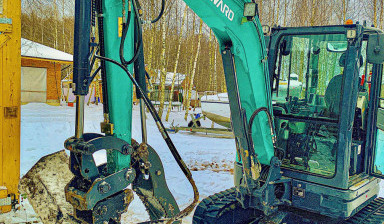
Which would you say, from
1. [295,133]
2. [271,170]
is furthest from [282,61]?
[271,170]

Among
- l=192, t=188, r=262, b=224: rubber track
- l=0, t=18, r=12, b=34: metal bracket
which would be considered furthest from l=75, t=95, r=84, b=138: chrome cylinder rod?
l=0, t=18, r=12, b=34: metal bracket

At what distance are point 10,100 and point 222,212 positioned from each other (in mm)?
3346

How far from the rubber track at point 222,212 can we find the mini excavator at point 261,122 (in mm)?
12

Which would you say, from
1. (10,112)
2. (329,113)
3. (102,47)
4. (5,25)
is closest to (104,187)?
(102,47)

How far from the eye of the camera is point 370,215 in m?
3.92

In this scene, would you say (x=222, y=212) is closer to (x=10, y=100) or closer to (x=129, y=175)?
(x=129, y=175)

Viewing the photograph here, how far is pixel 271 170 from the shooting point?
356 cm

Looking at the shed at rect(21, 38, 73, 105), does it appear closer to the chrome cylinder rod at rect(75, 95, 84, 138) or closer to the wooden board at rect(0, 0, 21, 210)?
the wooden board at rect(0, 0, 21, 210)

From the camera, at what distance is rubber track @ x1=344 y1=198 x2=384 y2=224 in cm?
378

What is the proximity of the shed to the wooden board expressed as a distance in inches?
610

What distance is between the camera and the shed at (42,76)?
20425 millimetres

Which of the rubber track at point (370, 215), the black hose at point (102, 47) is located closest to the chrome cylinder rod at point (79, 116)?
the black hose at point (102, 47)

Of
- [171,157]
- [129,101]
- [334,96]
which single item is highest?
[334,96]

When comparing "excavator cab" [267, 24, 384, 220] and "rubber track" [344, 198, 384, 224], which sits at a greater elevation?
"excavator cab" [267, 24, 384, 220]
